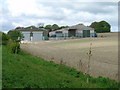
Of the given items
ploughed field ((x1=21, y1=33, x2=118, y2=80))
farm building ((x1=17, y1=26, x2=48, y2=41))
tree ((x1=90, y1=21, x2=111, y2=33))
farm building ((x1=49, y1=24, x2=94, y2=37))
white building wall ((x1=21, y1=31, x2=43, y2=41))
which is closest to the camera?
ploughed field ((x1=21, y1=33, x2=118, y2=80))

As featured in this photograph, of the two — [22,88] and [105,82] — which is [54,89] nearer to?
[22,88]

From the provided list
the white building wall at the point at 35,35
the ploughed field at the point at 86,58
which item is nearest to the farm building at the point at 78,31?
the white building wall at the point at 35,35

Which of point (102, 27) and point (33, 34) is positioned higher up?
point (102, 27)

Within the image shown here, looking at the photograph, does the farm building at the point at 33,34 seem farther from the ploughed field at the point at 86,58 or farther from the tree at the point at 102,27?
the ploughed field at the point at 86,58

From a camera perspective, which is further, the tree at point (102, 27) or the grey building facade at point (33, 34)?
the tree at point (102, 27)

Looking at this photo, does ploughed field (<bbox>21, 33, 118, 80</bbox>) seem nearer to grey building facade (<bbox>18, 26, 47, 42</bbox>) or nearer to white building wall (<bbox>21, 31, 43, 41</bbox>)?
grey building facade (<bbox>18, 26, 47, 42</bbox>)

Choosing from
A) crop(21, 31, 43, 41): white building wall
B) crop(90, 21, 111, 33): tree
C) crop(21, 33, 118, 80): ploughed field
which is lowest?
crop(21, 33, 118, 80): ploughed field

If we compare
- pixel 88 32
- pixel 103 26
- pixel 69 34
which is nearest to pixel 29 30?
pixel 69 34

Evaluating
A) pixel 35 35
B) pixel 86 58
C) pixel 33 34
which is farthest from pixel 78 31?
pixel 86 58

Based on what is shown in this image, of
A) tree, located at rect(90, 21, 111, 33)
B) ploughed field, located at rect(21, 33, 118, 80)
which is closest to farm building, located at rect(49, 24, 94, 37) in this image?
tree, located at rect(90, 21, 111, 33)

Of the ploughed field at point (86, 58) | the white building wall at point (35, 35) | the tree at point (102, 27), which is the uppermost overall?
the tree at point (102, 27)

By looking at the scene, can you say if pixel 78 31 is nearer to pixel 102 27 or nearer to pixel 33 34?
pixel 102 27

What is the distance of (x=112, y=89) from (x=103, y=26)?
88.4 m

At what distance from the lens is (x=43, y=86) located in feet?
19.3
